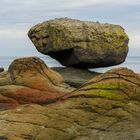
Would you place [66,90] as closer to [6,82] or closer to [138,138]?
[6,82]

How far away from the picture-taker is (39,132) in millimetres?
20922

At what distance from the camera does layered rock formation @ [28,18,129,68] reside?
177ft

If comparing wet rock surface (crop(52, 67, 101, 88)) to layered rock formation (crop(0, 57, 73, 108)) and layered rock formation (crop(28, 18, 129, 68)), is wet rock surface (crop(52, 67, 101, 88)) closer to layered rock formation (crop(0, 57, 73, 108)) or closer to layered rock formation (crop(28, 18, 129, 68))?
layered rock formation (crop(28, 18, 129, 68))

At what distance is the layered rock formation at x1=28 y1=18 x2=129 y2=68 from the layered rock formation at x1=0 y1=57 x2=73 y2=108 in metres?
21.6

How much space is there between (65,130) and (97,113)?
5.85ft

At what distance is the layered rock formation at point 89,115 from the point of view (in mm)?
21016

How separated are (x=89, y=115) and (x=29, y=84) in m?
8.06

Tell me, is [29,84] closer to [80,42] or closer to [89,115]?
[89,115]

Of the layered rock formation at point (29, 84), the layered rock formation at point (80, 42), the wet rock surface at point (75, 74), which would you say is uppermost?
the layered rock formation at point (29, 84)

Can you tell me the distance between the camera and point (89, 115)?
22.4 m

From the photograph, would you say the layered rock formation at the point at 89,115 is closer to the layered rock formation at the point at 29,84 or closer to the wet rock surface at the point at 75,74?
the layered rock formation at the point at 29,84

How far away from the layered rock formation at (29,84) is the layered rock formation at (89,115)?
2.85 m

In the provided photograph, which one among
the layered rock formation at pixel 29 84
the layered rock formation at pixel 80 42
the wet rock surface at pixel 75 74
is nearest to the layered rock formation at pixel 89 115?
the layered rock formation at pixel 29 84

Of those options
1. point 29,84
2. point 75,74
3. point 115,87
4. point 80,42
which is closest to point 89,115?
point 115,87
